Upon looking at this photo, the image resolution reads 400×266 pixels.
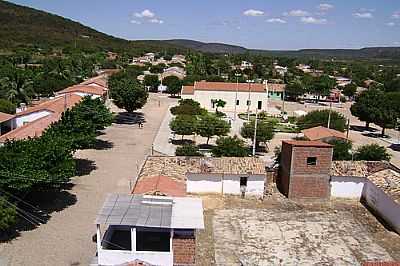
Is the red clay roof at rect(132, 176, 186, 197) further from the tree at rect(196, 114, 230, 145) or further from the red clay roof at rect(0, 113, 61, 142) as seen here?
the tree at rect(196, 114, 230, 145)

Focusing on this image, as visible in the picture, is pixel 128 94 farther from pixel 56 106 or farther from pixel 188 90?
pixel 188 90

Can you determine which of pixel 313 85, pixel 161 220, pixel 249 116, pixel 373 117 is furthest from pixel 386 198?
pixel 313 85

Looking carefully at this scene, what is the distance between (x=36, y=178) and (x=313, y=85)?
68989 mm

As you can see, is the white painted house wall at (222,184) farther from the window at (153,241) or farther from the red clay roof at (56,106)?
the red clay roof at (56,106)

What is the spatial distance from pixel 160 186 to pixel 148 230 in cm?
329

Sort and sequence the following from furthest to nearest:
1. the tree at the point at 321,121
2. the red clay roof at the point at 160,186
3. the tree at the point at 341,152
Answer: the tree at the point at 321,121 < the tree at the point at 341,152 < the red clay roof at the point at 160,186

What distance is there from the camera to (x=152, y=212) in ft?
58.3

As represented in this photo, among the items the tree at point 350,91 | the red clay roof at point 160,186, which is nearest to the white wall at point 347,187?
the red clay roof at point 160,186

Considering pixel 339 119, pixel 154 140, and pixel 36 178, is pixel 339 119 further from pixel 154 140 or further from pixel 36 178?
pixel 36 178

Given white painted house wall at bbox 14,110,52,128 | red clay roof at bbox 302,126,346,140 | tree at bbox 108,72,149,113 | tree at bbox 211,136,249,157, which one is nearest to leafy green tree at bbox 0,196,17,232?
tree at bbox 211,136,249,157

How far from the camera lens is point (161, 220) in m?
17.1

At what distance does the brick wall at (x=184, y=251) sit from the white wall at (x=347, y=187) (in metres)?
13.4

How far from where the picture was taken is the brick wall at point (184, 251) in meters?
17.1

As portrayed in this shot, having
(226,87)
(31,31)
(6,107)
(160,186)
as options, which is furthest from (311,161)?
(31,31)
